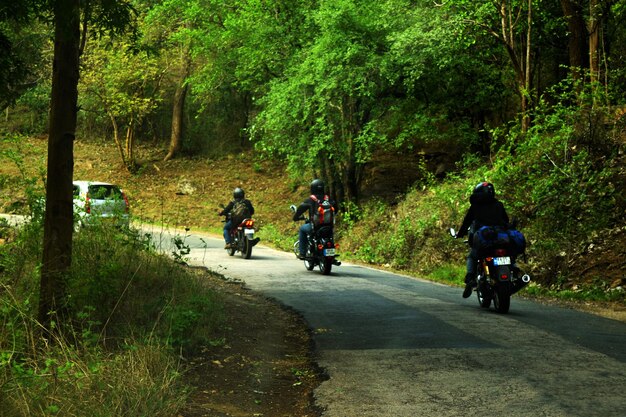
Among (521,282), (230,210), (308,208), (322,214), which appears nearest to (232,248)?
(230,210)

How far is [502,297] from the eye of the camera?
12258 mm

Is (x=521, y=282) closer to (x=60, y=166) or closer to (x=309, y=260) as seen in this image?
(x=60, y=166)

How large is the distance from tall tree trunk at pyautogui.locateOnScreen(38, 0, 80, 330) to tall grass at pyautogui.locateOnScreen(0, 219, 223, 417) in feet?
0.62

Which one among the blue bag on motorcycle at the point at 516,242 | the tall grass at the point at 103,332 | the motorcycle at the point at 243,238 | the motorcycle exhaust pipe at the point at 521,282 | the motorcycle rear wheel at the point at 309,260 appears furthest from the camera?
the motorcycle at the point at 243,238

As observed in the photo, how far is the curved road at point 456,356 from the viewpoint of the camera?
6980 millimetres

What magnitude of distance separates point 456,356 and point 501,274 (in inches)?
134

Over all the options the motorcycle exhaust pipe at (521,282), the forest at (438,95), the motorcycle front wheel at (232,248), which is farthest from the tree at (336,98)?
the motorcycle exhaust pipe at (521,282)

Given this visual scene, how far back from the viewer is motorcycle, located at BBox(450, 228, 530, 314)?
12.0m

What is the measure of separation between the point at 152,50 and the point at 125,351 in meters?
4.22

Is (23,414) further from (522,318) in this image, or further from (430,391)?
(522,318)

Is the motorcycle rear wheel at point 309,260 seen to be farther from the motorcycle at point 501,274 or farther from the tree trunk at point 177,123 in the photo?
the tree trunk at point 177,123

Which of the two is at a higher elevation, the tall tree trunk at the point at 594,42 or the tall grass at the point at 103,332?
the tall tree trunk at the point at 594,42

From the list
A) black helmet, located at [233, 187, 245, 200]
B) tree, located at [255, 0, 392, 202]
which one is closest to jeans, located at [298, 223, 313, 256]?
black helmet, located at [233, 187, 245, 200]

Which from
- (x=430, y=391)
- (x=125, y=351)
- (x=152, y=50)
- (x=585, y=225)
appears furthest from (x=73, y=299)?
(x=585, y=225)
